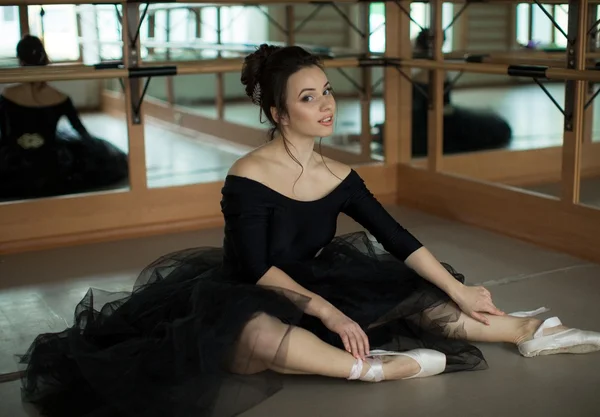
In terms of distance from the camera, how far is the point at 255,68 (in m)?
2.05

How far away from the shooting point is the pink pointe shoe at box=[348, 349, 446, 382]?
6.23ft

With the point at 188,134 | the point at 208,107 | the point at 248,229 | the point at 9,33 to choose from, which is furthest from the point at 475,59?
the point at 208,107

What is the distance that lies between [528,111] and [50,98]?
11.3 ft

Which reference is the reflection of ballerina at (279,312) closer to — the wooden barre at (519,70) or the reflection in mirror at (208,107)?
the wooden barre at (519,70)

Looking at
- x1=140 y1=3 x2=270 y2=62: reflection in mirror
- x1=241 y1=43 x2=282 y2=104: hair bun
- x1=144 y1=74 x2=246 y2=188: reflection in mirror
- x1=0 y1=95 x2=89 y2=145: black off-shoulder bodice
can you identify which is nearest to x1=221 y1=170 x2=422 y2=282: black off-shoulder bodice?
x1=241 y1=43 x2=282 y2=104: hair bun

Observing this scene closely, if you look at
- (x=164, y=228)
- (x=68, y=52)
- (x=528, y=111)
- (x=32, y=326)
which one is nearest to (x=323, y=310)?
(x=32, y=326)

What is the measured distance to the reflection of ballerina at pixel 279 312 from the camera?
5.83 ft

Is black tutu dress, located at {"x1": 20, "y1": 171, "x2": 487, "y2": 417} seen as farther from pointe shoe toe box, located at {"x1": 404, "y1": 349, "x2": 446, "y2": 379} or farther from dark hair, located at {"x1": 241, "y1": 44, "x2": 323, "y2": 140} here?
dark hair, located at {"x1": 241, "y1": 44, "x2": 323, "y2": 140}

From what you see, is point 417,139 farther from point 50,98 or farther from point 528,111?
point 528,111

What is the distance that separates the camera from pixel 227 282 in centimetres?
196

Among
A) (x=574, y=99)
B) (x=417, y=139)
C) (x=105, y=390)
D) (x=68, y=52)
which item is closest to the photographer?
(x=105, y=390)

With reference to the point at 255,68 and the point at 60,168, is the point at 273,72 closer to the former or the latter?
the point at 255,68

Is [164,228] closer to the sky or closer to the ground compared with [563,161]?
closer to the ground

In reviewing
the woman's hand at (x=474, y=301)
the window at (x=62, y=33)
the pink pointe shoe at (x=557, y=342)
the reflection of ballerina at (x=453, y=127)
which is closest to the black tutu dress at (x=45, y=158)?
the window at (x=62, y=33)
